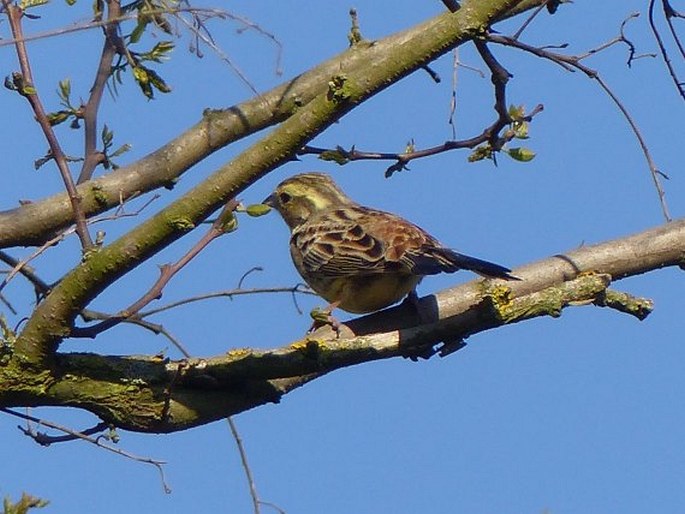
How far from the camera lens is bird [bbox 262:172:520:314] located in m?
6.02

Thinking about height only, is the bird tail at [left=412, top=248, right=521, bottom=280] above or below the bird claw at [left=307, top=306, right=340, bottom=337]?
above

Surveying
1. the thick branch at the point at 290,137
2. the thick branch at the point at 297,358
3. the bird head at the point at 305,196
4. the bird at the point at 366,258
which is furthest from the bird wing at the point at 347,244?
the thick branch at the point at 290,137

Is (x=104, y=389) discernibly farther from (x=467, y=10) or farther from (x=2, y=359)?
(x=467, y=10)

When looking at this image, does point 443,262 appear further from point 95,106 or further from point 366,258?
point 95,106

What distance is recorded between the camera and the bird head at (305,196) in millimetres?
7793

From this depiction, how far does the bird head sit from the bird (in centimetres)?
27

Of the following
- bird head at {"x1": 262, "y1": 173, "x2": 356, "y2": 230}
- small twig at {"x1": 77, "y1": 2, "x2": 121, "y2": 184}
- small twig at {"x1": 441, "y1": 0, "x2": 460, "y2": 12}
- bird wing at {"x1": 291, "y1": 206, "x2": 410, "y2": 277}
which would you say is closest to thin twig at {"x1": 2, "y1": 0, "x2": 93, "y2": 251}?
small twig at {"x1": 77, "y1": 2, "x2": 121, "y2": 184}

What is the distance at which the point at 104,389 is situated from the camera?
16.5ft

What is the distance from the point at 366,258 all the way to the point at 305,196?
155 centimetres

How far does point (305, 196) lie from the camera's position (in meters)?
7.85

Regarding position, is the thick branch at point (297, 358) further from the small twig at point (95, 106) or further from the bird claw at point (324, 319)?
the small twig at point (95, 106)

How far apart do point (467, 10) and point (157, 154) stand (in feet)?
7.75

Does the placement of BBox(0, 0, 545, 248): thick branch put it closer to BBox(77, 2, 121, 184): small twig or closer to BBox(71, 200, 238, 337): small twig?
BBox(77, 2, 121, 184): small twig

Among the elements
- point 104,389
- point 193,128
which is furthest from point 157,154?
point 104,389
